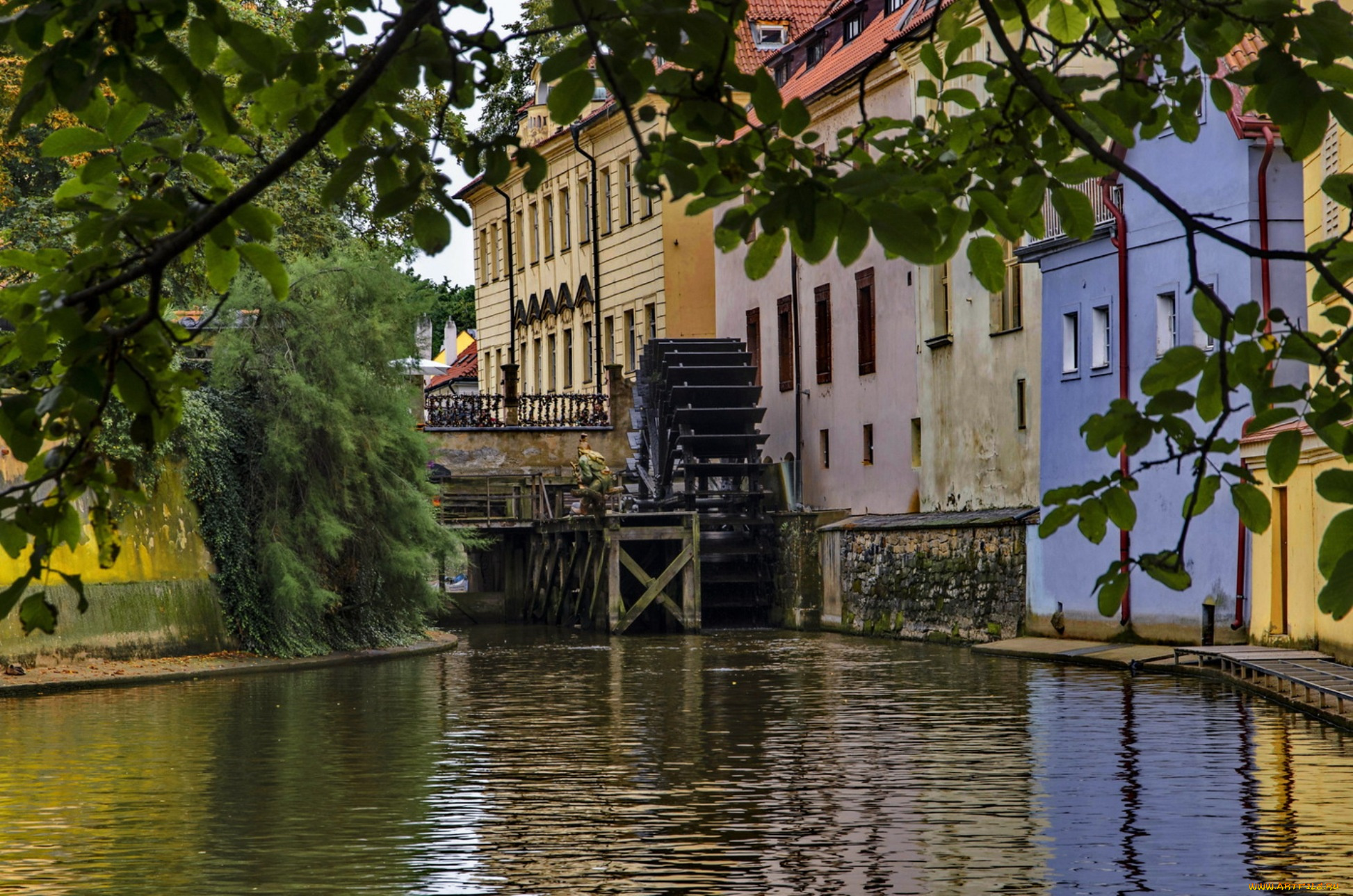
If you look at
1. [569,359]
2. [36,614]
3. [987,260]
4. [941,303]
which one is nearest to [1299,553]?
[941,303]

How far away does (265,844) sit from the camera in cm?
1126

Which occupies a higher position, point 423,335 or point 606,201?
point 606,201

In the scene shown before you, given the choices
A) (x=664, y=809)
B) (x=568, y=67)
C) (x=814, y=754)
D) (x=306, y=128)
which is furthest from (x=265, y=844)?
(x=568, y=67)

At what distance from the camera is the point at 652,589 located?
3978 centimetres

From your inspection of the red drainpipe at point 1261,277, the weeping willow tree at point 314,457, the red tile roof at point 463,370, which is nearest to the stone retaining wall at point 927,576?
the red drainpipe at point 1261,277

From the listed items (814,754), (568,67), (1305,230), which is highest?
(1305,230)

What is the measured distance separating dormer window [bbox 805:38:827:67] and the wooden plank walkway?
23.4m

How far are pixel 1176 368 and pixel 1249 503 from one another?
0.35m

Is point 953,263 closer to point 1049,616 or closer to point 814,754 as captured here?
point 1049,616

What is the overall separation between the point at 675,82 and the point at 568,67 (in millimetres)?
282

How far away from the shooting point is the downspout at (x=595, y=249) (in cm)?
5375

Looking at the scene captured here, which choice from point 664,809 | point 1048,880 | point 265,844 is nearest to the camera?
point 1048,880

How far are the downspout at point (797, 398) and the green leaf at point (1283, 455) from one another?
38442 millimetres

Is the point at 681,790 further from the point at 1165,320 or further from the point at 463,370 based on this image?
the point at 463,370
